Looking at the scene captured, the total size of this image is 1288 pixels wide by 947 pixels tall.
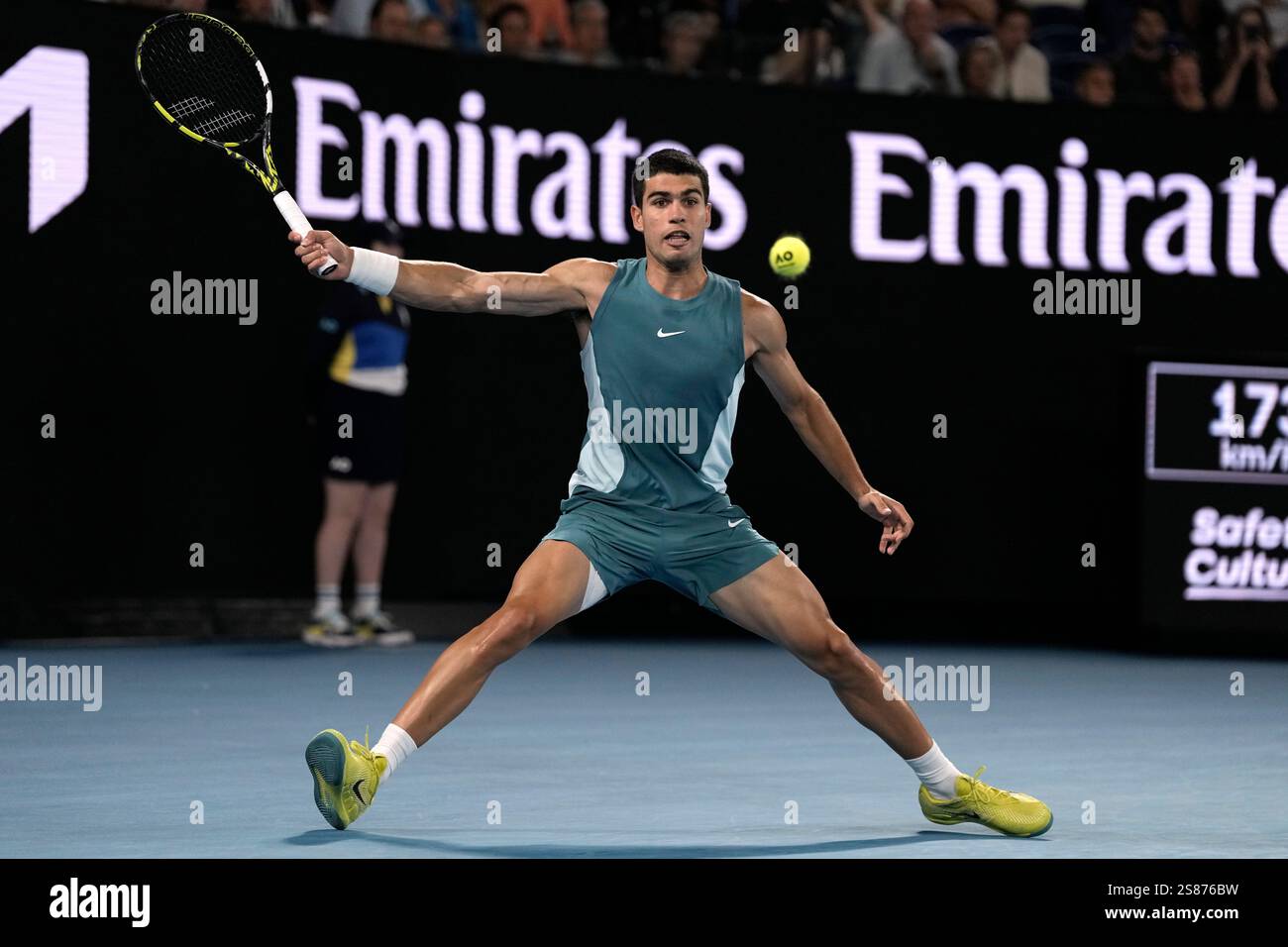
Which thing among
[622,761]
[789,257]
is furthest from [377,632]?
[622,761]

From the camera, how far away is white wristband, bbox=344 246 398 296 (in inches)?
194

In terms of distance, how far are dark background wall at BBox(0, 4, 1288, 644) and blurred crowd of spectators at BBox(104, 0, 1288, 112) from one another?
264mm

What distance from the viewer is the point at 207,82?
19.0 feet

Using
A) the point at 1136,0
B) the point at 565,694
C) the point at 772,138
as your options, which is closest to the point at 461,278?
the point at 565,694

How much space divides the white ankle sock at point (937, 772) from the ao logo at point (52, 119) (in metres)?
5.80

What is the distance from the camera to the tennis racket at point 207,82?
5680mm

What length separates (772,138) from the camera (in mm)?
11070

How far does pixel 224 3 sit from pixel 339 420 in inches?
83.0

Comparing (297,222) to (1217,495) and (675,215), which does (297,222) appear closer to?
(675,215)

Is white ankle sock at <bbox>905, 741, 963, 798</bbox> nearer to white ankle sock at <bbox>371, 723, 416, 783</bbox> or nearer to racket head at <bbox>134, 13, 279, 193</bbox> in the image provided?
white ankle sock at <bbox>371, 723, 416, 783</bbox>

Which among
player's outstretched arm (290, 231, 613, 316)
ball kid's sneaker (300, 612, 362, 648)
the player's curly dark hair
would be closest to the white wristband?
player's outstretched arm (290, 231, 613, 316)

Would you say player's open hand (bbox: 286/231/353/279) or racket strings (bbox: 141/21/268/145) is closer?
player's open hand (bbox: 286/231/353/279)

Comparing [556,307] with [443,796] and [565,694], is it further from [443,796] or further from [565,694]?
[565,694]

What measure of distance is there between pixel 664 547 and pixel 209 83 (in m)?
1.92
